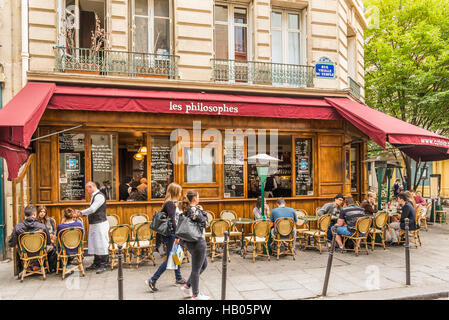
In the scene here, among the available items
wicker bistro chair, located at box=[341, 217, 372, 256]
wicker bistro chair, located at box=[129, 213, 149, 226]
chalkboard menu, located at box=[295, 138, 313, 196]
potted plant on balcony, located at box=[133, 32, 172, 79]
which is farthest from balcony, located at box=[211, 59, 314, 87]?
wicker bistro chair, located at box=[341, 217, 372, 256]

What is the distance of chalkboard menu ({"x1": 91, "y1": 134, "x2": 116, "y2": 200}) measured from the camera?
9.00 meters

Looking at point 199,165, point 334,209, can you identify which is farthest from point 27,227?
point 334,209

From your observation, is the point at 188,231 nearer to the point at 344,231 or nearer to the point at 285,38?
the point at 344,231

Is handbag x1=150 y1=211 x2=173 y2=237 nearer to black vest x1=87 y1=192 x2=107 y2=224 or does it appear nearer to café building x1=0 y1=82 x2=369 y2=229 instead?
black vest x1=87 y1=192 x2=107 y2=224

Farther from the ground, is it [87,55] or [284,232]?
[87,55]

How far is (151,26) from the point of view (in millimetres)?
9820

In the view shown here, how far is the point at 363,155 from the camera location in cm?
1295

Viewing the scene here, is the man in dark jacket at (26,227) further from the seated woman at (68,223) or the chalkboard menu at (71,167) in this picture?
the chalkboard menu at (71,167)

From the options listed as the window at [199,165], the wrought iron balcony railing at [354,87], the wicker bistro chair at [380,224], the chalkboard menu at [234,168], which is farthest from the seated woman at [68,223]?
the wrought iron balcony railing at [354,87]

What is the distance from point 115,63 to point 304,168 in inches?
256

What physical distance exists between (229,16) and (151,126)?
4.50 m

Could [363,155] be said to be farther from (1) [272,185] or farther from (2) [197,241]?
(2) [197,241]
